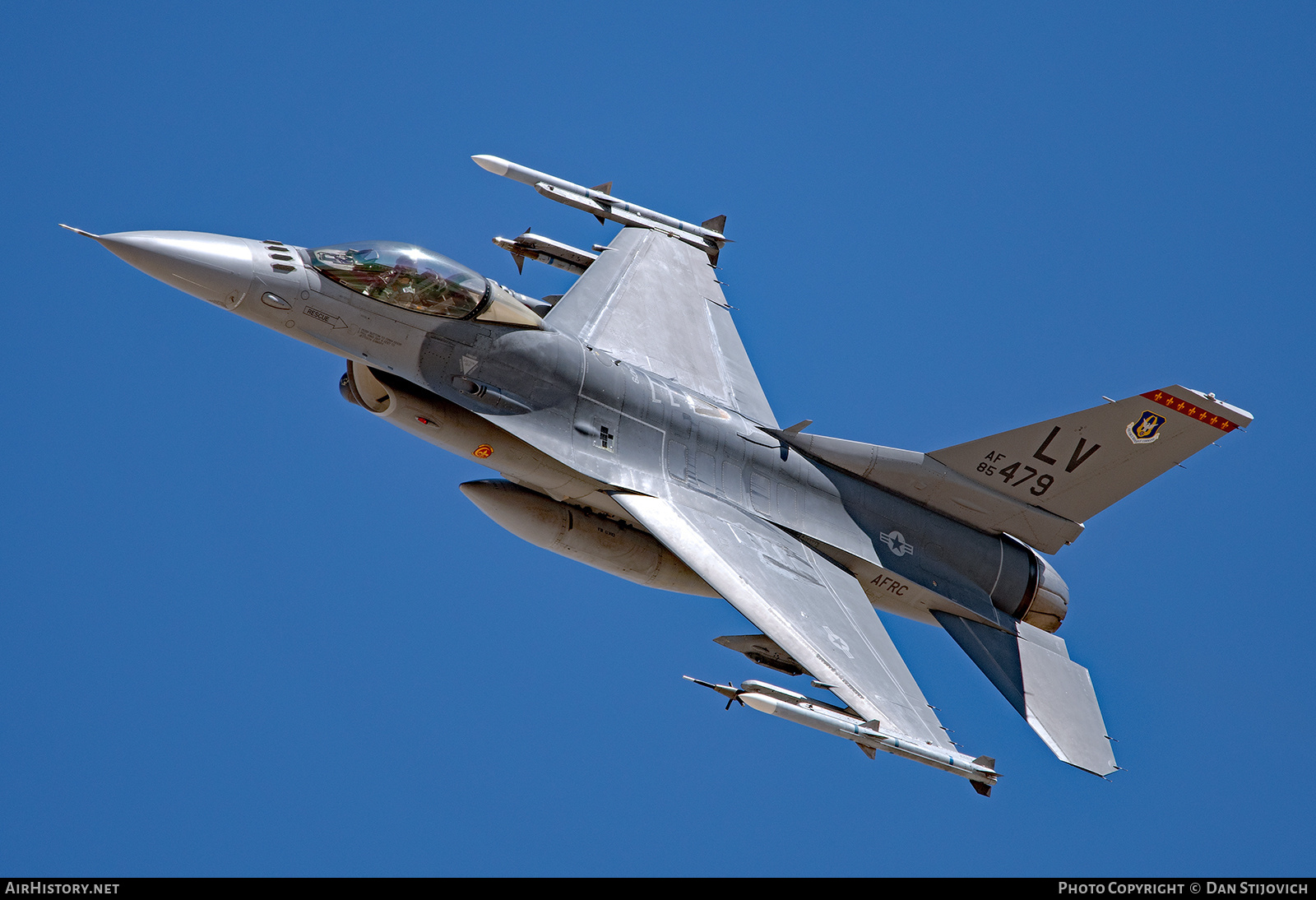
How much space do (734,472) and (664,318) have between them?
396cm

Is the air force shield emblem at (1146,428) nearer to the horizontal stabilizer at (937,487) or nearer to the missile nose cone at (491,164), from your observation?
the horizontal stabilizer at (937,487)

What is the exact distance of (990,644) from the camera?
54.9 ft

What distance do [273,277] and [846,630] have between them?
27.0ft

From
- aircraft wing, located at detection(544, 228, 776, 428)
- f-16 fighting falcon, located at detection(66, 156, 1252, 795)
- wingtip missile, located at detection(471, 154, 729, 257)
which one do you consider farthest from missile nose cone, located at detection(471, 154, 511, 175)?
f-16 fighting falcon, located at detection(66, 156, 1252, 795)

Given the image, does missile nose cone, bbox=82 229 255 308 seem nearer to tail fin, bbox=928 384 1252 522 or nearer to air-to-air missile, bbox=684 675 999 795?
air-to-air missile, bbox=684 675 999 795

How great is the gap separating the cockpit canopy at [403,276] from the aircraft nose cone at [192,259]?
894 mm

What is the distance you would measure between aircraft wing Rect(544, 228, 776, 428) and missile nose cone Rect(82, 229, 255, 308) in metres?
4.76

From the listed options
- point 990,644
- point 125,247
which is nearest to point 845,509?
point 990,644

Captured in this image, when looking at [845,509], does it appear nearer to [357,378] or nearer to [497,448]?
[497,448]

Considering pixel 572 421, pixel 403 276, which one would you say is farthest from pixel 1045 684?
pixel 403 276

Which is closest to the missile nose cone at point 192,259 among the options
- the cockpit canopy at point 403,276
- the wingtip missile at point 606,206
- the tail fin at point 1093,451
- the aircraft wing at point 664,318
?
the cockpit canopy at point 403,276

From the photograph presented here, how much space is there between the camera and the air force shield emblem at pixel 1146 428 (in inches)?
662

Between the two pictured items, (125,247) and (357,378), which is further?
(357,378)

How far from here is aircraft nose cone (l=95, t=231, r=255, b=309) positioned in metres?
13.2
